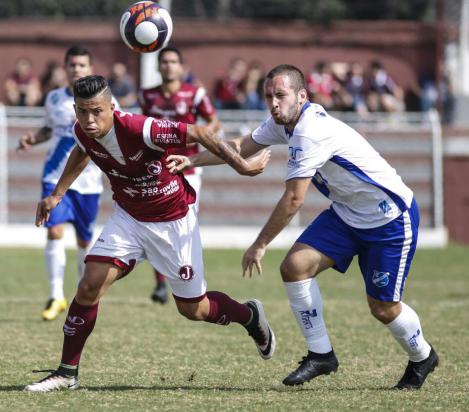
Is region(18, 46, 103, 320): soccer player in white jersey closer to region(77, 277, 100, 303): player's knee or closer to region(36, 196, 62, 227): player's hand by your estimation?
region(36, 196, 62, 227): player's hand

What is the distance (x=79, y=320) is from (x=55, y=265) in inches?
149

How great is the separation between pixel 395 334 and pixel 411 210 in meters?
0.78

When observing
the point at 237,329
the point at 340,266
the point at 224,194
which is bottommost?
the point at 224,194

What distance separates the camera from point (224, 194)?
61.5ft

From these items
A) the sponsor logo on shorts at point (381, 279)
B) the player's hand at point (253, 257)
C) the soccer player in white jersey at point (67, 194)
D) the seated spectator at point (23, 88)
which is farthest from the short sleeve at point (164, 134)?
the seated spectator at point (23, 88)

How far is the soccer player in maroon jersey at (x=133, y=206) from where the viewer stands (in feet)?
21.6

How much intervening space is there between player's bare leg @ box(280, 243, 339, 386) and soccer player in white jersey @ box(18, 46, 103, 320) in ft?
13.1

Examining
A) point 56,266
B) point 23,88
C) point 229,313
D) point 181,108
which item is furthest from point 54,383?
point 23,88

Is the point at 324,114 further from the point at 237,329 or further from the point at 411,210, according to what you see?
the point at 237,329

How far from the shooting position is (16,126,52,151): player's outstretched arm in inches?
401

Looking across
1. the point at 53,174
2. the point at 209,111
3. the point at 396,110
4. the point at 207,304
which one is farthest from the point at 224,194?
the point at 207,304

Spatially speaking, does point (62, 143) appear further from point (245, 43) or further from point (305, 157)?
point (245, 43)

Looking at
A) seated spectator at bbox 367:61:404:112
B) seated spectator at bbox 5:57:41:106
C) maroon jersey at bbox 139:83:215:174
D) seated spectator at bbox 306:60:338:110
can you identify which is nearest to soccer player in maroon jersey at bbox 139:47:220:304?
maroon jersey at bbox 139:83:215:174

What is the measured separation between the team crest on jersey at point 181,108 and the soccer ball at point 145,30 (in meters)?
2.46
